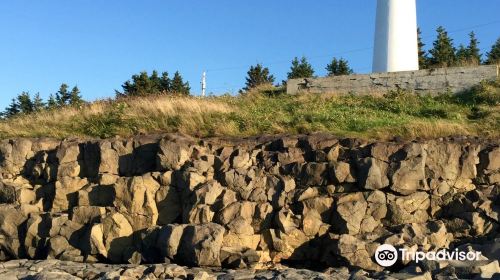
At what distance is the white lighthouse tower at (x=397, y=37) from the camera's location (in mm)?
20859

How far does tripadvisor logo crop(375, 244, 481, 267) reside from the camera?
10.3 m

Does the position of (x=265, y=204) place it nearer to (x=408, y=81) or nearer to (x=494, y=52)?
(x=408, y=81)

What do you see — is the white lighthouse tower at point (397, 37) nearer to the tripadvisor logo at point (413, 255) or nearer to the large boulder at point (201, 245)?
the tripadvisor logo at point (413, 255)

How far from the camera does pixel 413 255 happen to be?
415 inches

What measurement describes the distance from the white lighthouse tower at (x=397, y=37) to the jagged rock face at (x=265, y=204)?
8.80 meters

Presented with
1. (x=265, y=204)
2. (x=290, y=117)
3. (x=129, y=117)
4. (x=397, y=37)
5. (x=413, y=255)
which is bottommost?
(x=413, y=255)

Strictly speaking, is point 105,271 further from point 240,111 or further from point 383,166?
point 240,111

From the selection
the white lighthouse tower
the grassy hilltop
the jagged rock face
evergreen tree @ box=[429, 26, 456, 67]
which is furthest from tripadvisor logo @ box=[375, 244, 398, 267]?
evergreen tree @ box=[429, 26, 456, 67]

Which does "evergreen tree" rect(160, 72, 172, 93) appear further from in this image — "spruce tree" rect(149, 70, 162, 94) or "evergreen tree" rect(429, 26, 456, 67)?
"evergreen tree" rect(429, 26, 456, 67)

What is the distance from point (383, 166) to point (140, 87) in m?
22.6

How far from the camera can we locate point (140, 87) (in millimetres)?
32188

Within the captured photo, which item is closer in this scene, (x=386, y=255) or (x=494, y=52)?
(x=386, y=255)

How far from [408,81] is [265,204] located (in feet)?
29.9

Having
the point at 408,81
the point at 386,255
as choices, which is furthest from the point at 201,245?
Answer: the point at 408,81
